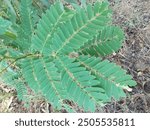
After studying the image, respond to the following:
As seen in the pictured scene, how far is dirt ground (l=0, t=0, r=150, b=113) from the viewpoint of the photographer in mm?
2441

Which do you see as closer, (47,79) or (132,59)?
(47,79)

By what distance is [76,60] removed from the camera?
3.08 ft

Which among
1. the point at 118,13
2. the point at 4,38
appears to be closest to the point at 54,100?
the point at 4,38

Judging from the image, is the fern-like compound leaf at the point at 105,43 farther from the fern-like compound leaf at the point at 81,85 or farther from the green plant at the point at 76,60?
the fern-like compound leaf at the point at 81,85

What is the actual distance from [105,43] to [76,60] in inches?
4.7

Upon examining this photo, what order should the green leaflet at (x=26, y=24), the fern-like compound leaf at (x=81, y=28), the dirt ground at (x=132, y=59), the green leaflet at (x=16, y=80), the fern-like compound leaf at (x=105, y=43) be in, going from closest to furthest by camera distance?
the fern-like compound leaf at (x=81, y=28) < the fern-like compound leaf at (x=105, y=43) < the green leaflet at (x=26, y=24) < the green leaflet at (x=16, y=80) < the dirt ground at (x=132, y=59)

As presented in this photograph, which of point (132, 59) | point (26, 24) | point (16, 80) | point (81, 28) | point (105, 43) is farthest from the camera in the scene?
point (132, 59)

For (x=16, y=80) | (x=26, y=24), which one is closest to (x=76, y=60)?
(x=26, y=24)

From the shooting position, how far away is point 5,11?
5.36 feet

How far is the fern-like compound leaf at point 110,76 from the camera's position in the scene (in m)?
0.87

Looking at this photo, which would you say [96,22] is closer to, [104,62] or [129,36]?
[104,62]

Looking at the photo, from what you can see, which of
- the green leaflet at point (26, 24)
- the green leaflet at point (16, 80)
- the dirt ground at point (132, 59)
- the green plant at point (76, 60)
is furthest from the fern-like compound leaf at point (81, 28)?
the dirt ground at point (132, 59)

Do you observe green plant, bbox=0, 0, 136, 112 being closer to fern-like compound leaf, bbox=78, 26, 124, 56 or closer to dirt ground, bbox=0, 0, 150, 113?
fern-like compound leaf, bbox=78, 26, 124, 56

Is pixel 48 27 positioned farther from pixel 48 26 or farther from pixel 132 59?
pixel 132 59
